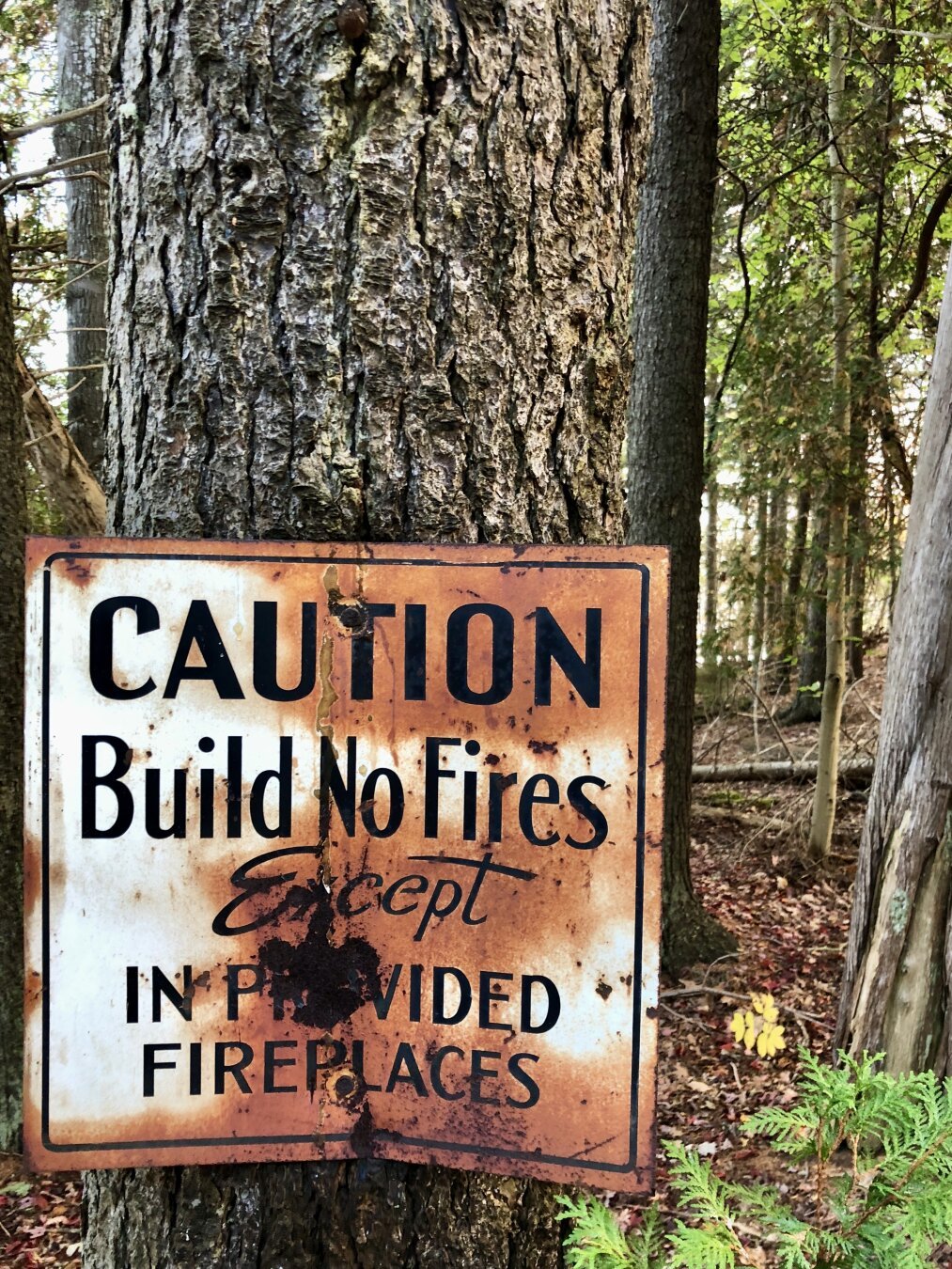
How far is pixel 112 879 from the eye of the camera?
93 centimetres

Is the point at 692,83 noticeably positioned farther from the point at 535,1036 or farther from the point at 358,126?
the point at 535,1036

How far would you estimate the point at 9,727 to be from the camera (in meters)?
3.42

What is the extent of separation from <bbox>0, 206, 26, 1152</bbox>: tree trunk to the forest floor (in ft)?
1.18

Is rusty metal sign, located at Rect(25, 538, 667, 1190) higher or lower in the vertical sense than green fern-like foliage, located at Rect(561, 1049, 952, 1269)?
higher

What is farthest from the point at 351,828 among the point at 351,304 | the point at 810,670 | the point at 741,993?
the point at 810,670

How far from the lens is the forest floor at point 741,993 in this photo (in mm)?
3203

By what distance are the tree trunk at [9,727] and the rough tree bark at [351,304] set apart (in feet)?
9.39

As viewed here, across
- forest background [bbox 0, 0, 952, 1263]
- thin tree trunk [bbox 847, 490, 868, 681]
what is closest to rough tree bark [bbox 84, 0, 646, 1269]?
forest background [bbox 0, 0, 952, 1263]

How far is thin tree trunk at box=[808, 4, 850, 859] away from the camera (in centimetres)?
622

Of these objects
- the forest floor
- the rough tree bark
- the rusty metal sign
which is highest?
the rough tree bark

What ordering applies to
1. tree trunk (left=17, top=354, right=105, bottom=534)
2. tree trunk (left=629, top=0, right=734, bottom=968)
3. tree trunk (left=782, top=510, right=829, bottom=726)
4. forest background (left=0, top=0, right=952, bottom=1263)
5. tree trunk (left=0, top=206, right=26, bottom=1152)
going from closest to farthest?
1. tree trunk (left=0, top=206, right=26, bottom=1152)
2. tree trunk (left=629, top=0, right=734, bottom=968)
3. tree trunk (left=17, top=354, right=105, bottom=534)
4. forest background (left=0, top=0, right=952, bottom=1263)
5. tree trunk (left=782, top=510, right=829, bottom=726)

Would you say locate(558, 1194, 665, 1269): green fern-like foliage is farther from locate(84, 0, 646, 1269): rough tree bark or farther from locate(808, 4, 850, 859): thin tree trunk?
locate(808, 4, 850, 859): thin tree trunk

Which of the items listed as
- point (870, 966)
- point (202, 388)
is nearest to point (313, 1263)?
point (202, 388)

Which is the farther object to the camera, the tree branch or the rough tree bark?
the tree branch
